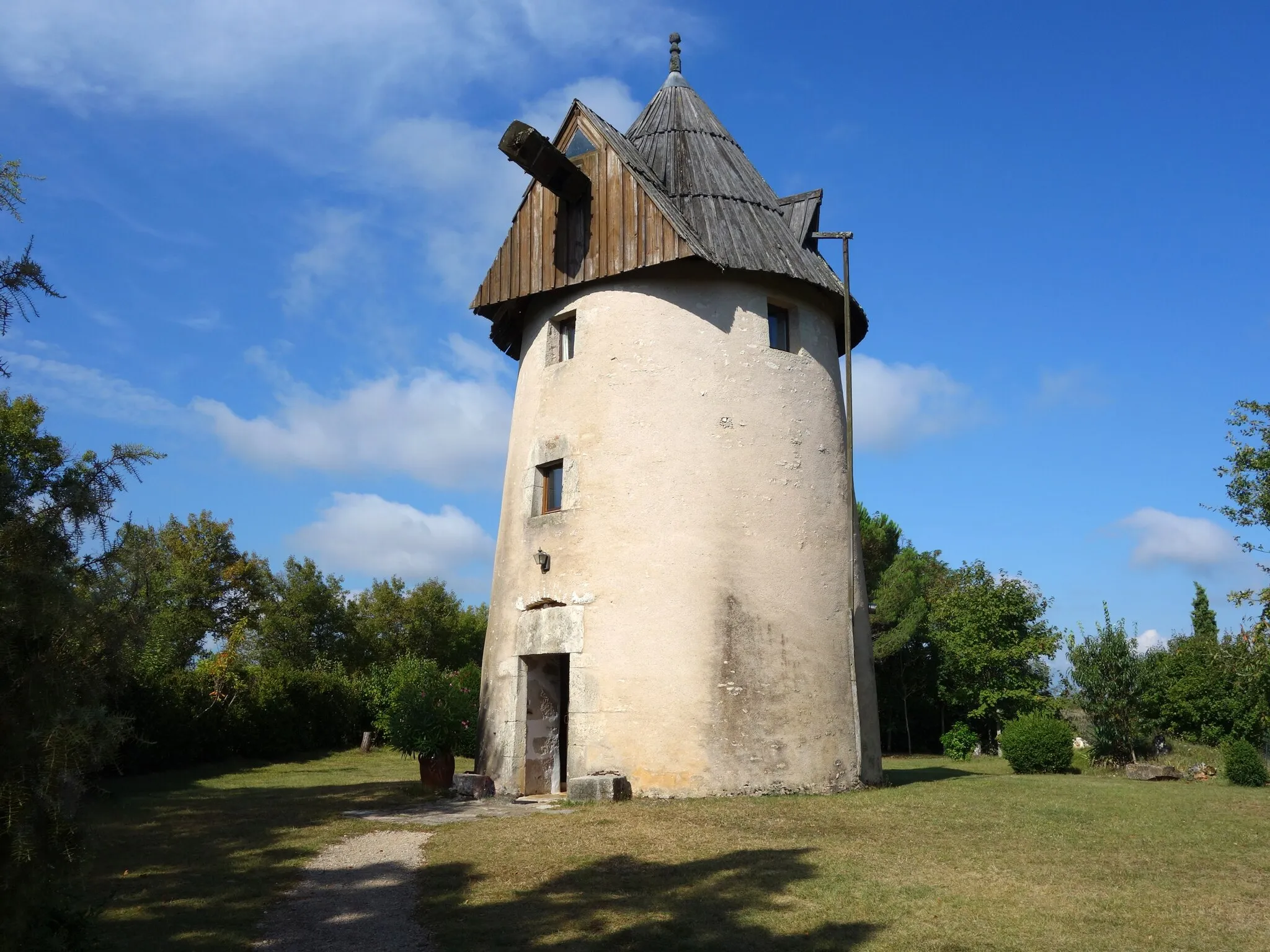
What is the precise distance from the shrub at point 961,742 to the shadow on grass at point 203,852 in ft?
58.4

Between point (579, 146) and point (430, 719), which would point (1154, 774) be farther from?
point (579, 146)

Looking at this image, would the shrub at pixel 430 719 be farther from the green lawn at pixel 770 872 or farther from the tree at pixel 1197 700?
the tree at pixel 1197 700

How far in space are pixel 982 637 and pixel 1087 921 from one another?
78.4ft

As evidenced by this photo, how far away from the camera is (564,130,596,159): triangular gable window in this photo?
15.5 m

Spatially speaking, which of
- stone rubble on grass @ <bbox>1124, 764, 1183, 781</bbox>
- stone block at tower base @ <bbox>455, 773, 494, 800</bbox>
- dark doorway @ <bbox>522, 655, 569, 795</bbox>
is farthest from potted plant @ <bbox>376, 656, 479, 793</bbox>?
stone rubble on grass @ <bbox>1124, 764, 1183, 781</bbox>

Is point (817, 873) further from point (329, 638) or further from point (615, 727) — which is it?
point (329, 638)

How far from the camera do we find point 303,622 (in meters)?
38.9

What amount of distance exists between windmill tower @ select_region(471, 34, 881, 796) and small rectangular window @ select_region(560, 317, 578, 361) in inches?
1.4

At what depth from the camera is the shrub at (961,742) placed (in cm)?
2794

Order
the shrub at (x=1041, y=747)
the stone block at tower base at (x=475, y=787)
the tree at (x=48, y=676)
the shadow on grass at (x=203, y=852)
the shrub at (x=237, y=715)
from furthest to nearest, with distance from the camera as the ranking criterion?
the shrub at (x=1041, y=747) < the shrub at (x=237, y=715) < the stone block at tower base at (x=475, y=787) < the shadow on grass at (x=203, y=852) < the tree at (x=48, y=676)

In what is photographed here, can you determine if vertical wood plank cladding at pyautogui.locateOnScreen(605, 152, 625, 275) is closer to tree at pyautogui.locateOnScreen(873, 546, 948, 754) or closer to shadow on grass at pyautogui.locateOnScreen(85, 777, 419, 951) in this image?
shadow on grass at pyautogui.locateOnScreen(85, 777, 419, 951)

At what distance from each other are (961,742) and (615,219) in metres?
20.3

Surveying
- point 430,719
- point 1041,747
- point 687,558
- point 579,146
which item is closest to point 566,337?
point 579,146

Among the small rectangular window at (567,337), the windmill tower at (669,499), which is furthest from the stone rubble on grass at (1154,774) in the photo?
the small rectangular window at (567,337)
